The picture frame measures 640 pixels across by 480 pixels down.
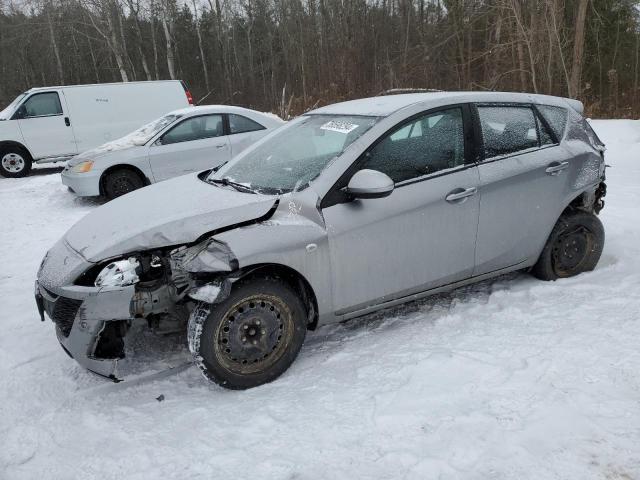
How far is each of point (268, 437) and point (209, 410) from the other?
1.50ft

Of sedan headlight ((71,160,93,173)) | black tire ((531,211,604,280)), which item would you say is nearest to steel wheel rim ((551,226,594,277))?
black tire ((531,211,604,280))

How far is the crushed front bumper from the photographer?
9.09ft

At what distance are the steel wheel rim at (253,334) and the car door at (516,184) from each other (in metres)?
1.60

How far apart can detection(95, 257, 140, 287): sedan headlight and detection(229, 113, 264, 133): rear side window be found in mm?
6015

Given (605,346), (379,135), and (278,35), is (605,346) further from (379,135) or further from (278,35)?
(278,35)

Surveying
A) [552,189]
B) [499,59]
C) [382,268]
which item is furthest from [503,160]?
[499,59]

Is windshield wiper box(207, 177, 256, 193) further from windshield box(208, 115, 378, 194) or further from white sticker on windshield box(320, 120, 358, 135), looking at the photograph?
white sticker on windshield box(320, 120, 358, 135)

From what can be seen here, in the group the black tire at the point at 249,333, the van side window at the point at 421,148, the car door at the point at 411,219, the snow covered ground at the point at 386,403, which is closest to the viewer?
the snow covered ground at the point at 386,403

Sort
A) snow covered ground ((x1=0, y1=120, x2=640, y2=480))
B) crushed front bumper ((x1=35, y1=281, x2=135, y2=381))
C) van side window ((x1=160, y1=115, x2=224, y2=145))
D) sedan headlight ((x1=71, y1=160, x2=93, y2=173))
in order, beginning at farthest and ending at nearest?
van side window ((x1=160, y1=115, x2=224, y2=145)), sedan headlight ((x1=71, y1=160, x2=93, y2=173)), crushed front bumper ((x1=35, y1=281, x2=135, y2=381)), snow covered ground ((x1=0, y1=120, x2=640, y2=480))

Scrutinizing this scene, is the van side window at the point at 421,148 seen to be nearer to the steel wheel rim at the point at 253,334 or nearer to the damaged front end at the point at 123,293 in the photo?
the steel wheel rim at the point at 253,334

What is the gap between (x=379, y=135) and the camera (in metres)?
3.34

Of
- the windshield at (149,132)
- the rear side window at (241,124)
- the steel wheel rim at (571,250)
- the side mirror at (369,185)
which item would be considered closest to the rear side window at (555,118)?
the steel wheel rim at (571,250)

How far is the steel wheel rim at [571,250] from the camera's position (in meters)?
4.16

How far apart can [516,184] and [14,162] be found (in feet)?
38.7
